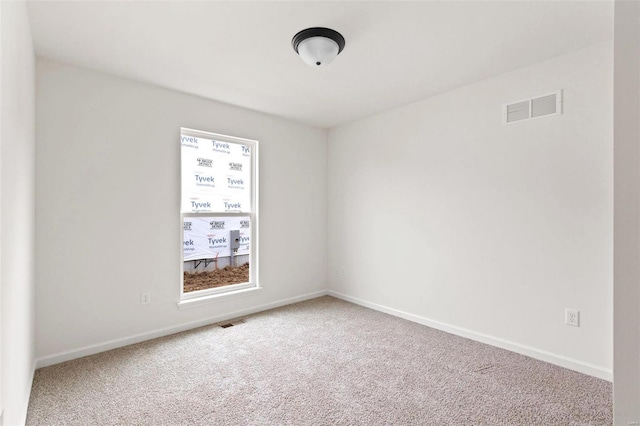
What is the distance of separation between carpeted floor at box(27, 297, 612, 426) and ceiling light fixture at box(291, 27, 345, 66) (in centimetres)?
239

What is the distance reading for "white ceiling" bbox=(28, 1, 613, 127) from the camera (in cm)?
202

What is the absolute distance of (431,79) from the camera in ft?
9.96

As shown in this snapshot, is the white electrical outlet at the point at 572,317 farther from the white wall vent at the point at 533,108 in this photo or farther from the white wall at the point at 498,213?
the white wall vent at the point at 533,108

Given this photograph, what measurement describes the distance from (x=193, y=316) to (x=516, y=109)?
3.76m

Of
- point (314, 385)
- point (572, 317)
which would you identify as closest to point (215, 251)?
point (314, 385)

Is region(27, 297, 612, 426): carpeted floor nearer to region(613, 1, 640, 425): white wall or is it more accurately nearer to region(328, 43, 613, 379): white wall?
region(328, 43, 613, 379): white wall

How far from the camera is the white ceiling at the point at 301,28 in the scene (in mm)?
2018

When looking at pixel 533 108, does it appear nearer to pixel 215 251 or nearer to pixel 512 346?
pixel 512 346

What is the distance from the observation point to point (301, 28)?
87.3 inches

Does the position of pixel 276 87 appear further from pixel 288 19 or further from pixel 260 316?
pixel 260 316

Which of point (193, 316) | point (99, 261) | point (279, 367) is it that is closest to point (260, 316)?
point (193, 316)

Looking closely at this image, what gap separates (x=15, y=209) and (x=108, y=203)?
1250 mm

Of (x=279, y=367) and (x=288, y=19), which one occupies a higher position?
(x=288, y=19)

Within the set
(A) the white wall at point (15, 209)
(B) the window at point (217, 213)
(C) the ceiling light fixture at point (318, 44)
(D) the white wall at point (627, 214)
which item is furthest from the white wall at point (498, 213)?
(A) the white wall at point (15, 209)
